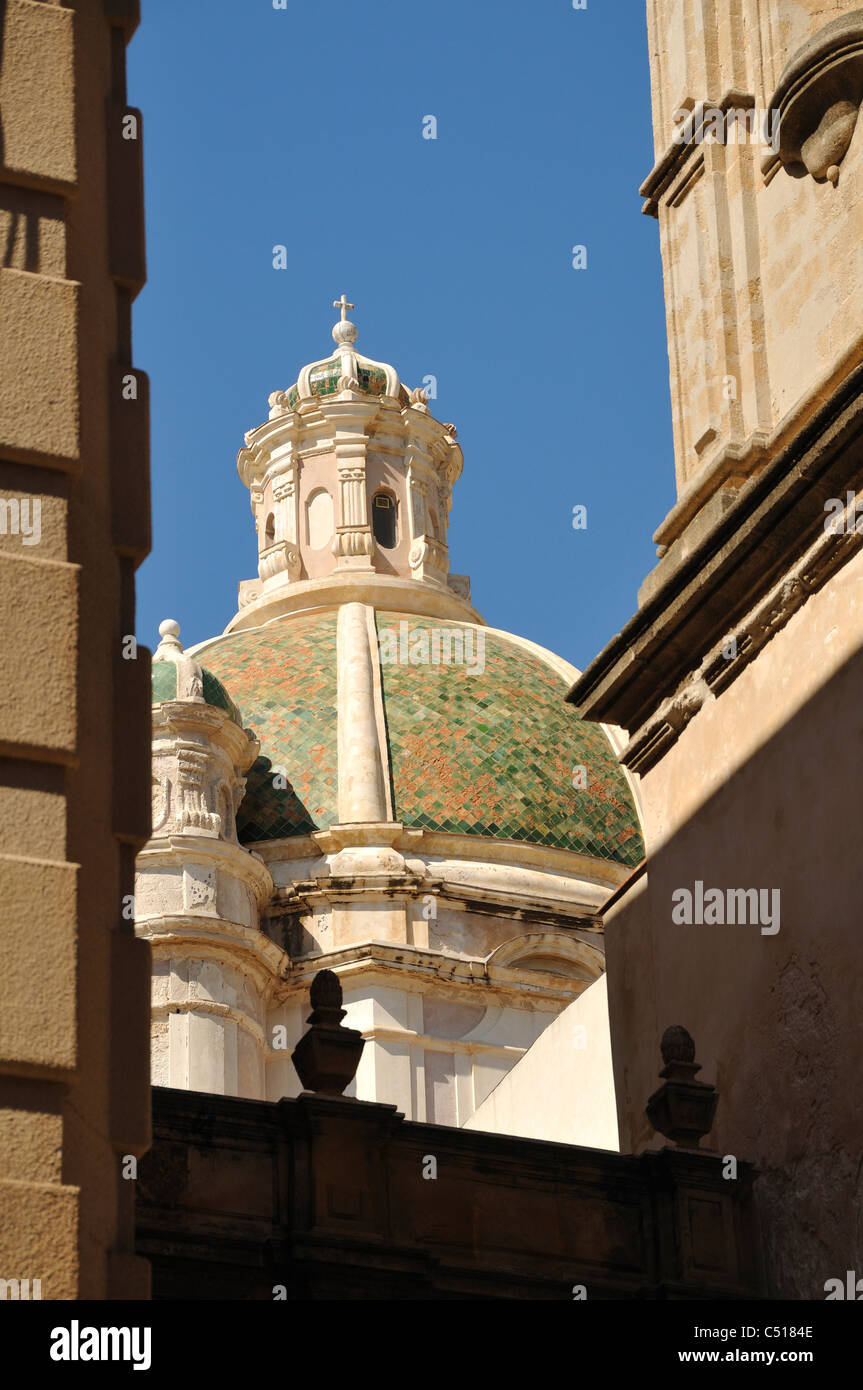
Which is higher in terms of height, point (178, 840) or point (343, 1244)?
point (178, 840)

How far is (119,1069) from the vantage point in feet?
20.5

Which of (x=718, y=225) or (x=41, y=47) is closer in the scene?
(x=41, y=47)

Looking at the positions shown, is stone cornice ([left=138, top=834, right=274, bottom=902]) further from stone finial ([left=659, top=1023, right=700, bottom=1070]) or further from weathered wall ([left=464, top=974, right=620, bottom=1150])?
stone finial ([left=659, top=1023, right=700, bottom=1070])

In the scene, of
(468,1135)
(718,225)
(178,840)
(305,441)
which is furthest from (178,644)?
(468,1135)

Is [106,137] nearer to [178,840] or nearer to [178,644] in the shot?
[178,840]

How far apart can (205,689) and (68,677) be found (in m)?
27.8

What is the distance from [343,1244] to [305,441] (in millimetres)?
30820

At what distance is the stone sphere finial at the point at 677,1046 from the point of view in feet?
39.8

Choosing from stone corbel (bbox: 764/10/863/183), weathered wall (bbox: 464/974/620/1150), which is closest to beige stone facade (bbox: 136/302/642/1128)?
weathered wall (bbox: 464/974/620/1150)

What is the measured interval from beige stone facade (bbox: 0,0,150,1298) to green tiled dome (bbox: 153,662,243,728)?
26288 mm

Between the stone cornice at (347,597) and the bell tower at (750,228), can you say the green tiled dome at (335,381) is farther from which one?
the bell tower at (750,228)
